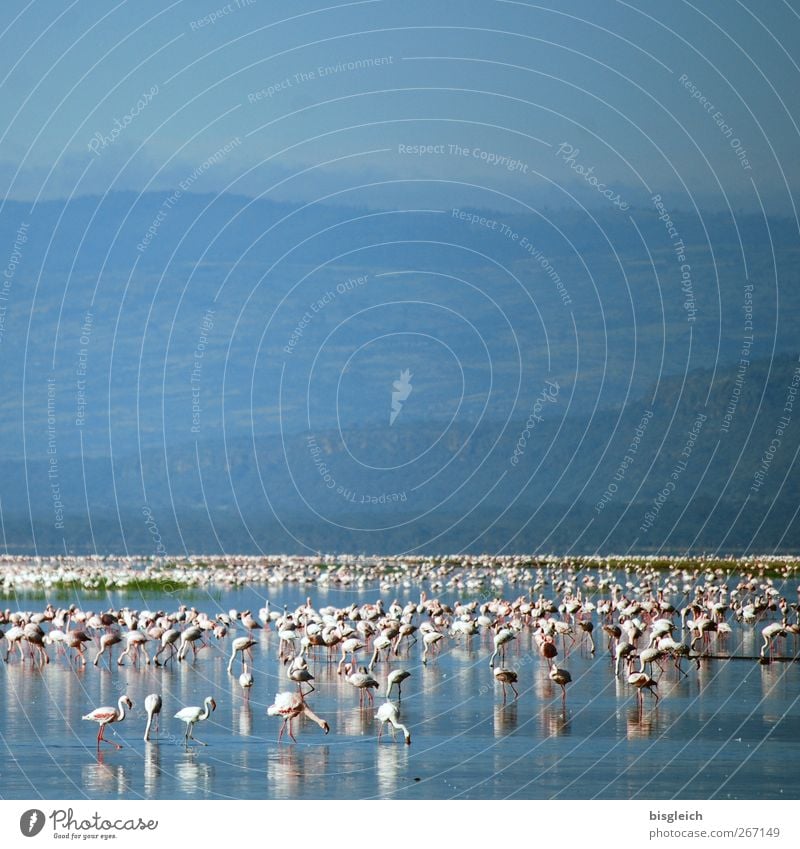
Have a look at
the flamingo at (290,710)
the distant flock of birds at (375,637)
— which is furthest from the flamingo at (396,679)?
the flamingo at (290,710)

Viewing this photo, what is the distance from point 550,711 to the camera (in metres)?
20.3

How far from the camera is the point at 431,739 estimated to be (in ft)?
60.0

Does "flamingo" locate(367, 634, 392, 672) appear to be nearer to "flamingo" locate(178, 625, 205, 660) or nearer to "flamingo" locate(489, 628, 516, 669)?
"flamingo" locate(489, 628, 516, 669)

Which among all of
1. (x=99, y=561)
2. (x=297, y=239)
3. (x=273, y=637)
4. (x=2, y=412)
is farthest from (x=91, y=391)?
(x=273, y=637)

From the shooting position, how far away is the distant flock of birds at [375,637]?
68.5 feet

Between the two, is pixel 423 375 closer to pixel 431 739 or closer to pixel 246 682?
pixel 246 682

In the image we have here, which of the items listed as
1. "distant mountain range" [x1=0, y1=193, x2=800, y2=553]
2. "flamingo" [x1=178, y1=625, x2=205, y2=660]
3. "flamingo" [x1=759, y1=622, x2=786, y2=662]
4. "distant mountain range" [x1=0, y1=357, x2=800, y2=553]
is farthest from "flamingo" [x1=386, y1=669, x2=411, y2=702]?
"distant mountain range" [x1=0, y1=193, x2=800, y2=553]

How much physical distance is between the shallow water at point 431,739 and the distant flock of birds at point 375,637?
34 cm

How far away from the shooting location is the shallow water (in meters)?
16.0

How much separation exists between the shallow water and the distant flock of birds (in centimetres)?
34

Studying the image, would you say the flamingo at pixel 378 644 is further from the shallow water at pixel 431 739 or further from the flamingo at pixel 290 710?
the flamingo at pixel 290 710

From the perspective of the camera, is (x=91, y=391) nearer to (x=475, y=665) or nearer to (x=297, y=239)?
(x=297, y=239)

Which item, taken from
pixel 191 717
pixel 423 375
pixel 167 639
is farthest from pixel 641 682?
pixel 423 375
